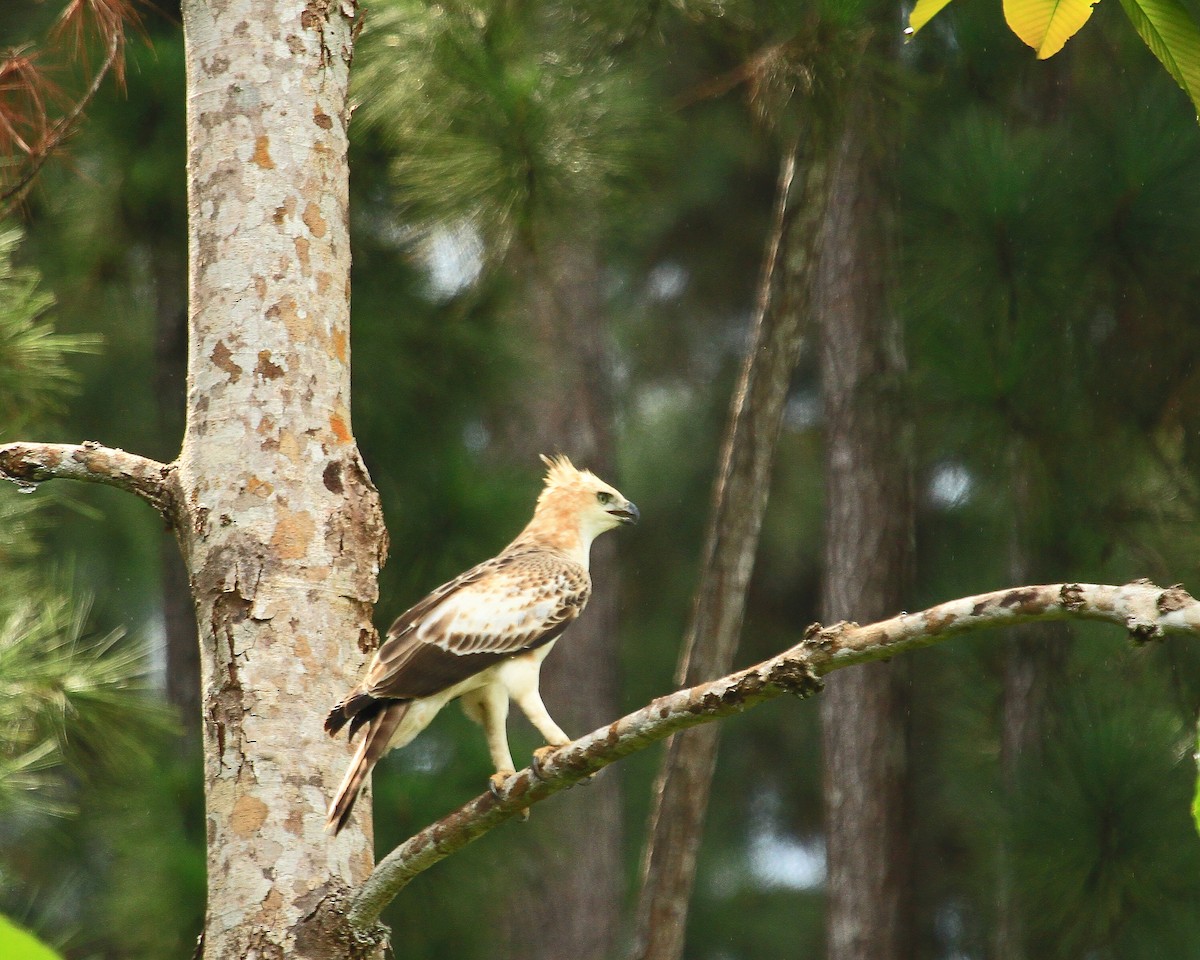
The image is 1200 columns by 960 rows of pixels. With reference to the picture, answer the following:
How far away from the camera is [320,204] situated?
A: 3.08 metres

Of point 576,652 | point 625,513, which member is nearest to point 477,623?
point 625,513

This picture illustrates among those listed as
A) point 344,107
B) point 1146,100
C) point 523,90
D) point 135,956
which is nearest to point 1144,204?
point 1146,100

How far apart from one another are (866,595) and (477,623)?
398 cm

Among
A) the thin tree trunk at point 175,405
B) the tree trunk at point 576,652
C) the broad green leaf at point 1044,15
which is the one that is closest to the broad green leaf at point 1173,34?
the broad green leaf at point 1044,15

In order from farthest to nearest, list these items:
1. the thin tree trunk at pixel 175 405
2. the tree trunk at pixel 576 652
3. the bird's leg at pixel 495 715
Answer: the tree trunk at pixel 576 652 < the thin tree trunk at pixel 175 405 < the bird's leg at pixel 495 715

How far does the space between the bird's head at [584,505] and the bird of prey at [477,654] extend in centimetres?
10

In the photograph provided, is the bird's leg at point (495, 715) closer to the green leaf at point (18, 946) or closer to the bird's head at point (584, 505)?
the bird's head at point (584, 505)

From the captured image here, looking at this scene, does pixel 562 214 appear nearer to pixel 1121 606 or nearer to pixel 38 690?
pixel 38 690

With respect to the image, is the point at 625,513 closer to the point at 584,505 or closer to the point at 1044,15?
the point at 584,505

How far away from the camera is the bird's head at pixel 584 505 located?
418 cm

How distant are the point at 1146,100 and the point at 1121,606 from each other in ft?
15.1

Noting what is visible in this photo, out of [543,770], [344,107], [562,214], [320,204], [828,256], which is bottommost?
[543,770]

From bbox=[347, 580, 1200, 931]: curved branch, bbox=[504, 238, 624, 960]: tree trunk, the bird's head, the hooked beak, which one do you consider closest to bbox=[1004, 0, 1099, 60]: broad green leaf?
bbox=[347, 580, 1200, 931]: curved branch

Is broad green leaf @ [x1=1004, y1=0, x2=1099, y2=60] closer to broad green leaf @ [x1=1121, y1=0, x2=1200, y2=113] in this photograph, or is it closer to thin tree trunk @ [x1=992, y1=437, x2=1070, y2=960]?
broad green leaf @ [x1=1121, y1=0, x2=1200, y2=113]
